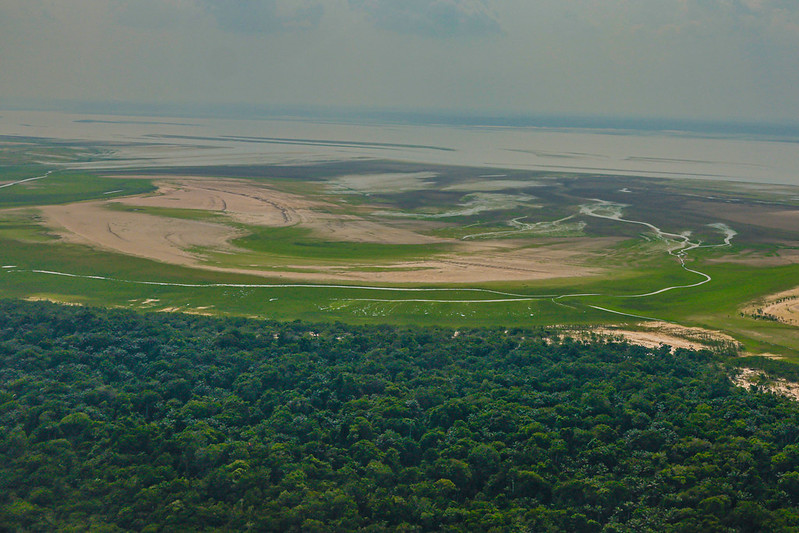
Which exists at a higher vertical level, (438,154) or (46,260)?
(438,154)

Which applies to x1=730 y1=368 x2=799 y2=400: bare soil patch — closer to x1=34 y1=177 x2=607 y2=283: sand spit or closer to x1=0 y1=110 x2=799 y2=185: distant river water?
x1=34 y1=177 x2=607 y2=283: sand spit

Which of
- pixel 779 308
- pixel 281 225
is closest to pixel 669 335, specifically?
pixel 779 308

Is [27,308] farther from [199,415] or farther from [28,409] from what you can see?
[199,415]

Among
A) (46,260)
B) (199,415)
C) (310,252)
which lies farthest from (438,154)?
(199,415)

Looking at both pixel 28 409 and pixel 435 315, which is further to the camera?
pixel 435 315

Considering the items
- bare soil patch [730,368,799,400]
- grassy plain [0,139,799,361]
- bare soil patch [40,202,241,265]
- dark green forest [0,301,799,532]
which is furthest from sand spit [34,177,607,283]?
bare soil patch [730,368,799,400]
